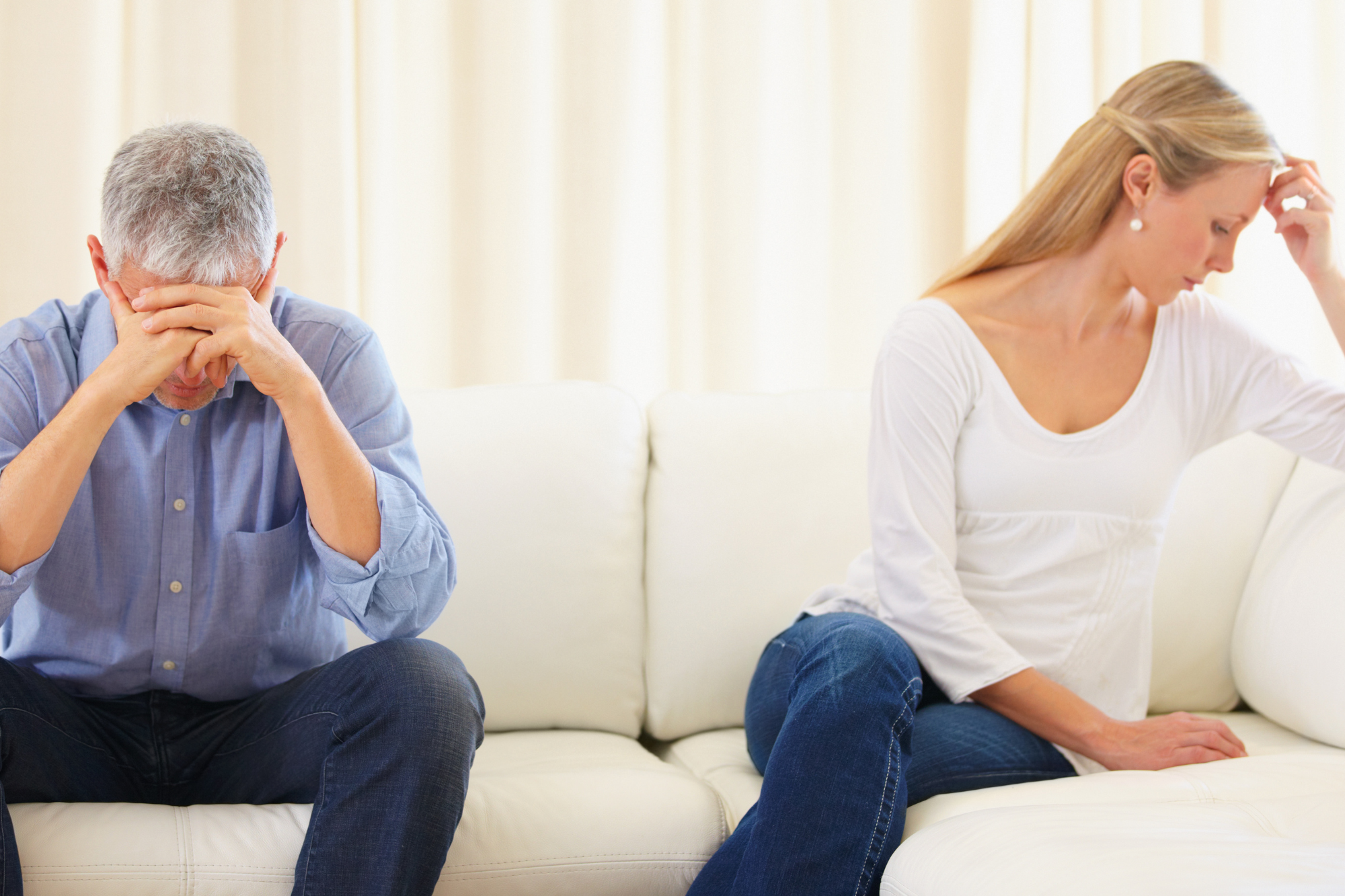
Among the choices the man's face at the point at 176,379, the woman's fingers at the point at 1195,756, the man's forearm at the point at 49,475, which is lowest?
the woman's fingers at the point at 1195,756

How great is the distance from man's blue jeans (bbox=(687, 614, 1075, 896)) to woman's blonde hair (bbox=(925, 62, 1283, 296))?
502 millimetres

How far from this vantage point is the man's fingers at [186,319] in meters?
1.04

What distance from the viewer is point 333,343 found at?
122 centimetres

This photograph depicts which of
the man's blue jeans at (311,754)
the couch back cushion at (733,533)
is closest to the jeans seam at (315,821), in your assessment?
the man's blue jeans at (311,754)

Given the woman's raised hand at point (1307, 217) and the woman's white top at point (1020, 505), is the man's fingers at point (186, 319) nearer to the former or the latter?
the woman's white top at point (1020, 505)

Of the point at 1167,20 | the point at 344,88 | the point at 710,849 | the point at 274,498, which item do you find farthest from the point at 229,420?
the point at 1167,20

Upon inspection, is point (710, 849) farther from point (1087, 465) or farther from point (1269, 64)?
point (1269, 64)

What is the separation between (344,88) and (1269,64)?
5.84 ft

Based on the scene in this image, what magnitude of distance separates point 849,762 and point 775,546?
57cm

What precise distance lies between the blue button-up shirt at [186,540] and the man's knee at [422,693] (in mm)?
70

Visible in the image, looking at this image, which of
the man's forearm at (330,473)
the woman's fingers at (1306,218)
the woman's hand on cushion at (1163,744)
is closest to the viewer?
the man's forearm at (330,473)

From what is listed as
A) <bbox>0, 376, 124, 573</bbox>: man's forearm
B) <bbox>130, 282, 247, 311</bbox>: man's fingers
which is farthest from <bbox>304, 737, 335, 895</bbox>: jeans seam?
<bbox>130, 282, 247, 311</bbox>: man's fingers

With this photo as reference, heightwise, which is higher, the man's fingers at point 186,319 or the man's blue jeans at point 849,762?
the man's fingers at point 186,319

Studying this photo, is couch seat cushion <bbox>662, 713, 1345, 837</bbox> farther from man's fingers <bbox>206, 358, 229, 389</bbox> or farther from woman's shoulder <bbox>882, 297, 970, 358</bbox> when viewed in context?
man's fingers <bbox>206, 358, 229, 389</bbox>
